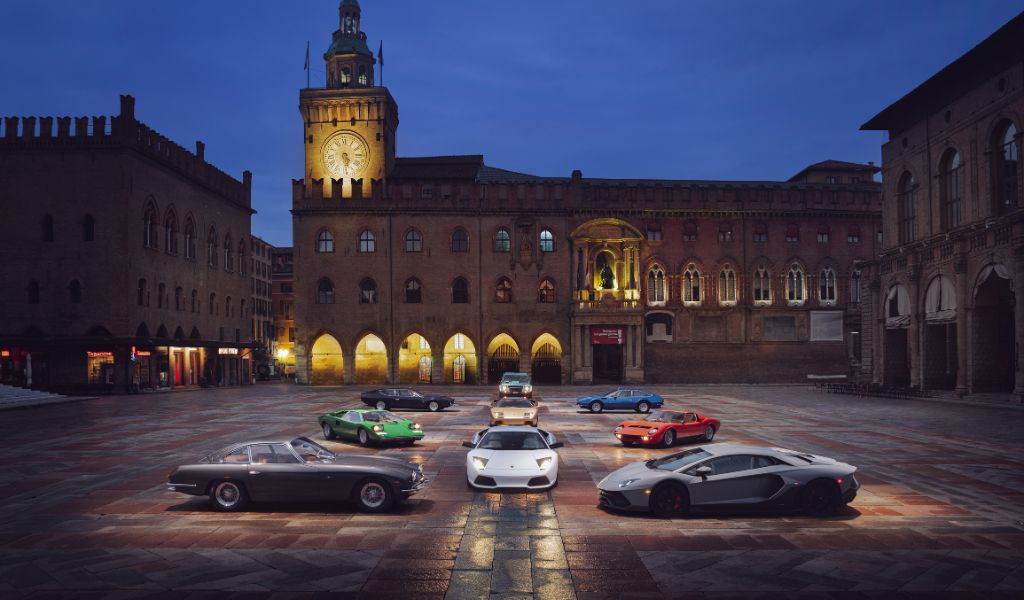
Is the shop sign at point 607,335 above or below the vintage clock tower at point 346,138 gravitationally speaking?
below

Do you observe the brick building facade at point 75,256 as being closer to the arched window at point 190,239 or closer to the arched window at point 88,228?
the arched window at point 88,228

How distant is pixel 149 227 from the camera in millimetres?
48750

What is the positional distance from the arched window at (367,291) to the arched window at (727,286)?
2644 cm

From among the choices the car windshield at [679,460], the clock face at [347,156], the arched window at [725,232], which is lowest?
the car windshield at [679,460]

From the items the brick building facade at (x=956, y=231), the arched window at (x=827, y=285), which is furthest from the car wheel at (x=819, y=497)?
the arched window at (x=827, y=285)

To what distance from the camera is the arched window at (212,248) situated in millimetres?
57938

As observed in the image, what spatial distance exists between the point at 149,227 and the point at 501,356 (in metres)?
25.9

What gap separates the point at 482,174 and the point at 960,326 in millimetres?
36830

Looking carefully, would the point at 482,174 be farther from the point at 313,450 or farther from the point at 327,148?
the point at 313,450

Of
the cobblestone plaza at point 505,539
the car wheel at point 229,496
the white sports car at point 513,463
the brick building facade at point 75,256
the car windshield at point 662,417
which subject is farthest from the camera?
the brick building facade at point 75,256

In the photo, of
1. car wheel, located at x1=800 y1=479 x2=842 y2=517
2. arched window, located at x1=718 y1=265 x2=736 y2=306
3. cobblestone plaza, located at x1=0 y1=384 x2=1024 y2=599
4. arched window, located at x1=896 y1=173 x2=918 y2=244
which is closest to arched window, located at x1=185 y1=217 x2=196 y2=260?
cobblestone plaza, located at x1=0 y1=384 x2=1024 y2=599

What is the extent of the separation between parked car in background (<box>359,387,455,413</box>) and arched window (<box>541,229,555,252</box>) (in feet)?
85.7

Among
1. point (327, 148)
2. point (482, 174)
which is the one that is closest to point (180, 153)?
point (327, 148)

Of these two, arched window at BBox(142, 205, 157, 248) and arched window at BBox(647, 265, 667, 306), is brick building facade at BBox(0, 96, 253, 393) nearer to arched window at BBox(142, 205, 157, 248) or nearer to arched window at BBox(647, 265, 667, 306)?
arched window at BBox(142, 205, 157, 248)
